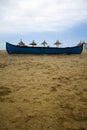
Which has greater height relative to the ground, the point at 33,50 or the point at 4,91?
the point at 33,50

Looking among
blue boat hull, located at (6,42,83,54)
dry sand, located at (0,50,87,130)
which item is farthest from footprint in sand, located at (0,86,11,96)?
blue boat hull, located at (6,42,83,54)

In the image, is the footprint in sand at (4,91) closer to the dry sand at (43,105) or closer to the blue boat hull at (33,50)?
the dry sand at (43,105)

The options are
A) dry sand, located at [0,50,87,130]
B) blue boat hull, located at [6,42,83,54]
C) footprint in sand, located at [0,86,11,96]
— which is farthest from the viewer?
blue boat hull, located at [6,42,83,54]

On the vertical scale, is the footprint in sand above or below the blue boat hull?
below

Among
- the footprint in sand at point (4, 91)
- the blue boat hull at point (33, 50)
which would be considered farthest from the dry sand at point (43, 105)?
the blue boat hull at point (33, 50)

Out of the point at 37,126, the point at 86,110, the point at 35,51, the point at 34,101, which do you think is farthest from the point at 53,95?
the point at 35,51

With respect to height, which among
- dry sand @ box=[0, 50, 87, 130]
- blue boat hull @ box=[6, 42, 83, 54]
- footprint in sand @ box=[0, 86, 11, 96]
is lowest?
dry sand @ box=[0, 50, 87, 130]

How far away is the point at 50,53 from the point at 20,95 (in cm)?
1771

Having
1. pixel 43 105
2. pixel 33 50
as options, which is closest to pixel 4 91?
pixel 43 105

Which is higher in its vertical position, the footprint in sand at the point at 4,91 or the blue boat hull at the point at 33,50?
the blue boat hull at the point at 33,50

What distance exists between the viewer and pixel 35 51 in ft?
73.6

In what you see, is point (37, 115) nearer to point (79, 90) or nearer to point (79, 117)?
point (79, 117)

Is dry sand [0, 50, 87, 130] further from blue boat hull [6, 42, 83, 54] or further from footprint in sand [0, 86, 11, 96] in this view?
blue boat hull [6, 42, 83, 54]

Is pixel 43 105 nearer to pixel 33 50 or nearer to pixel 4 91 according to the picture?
pixel 4 91
